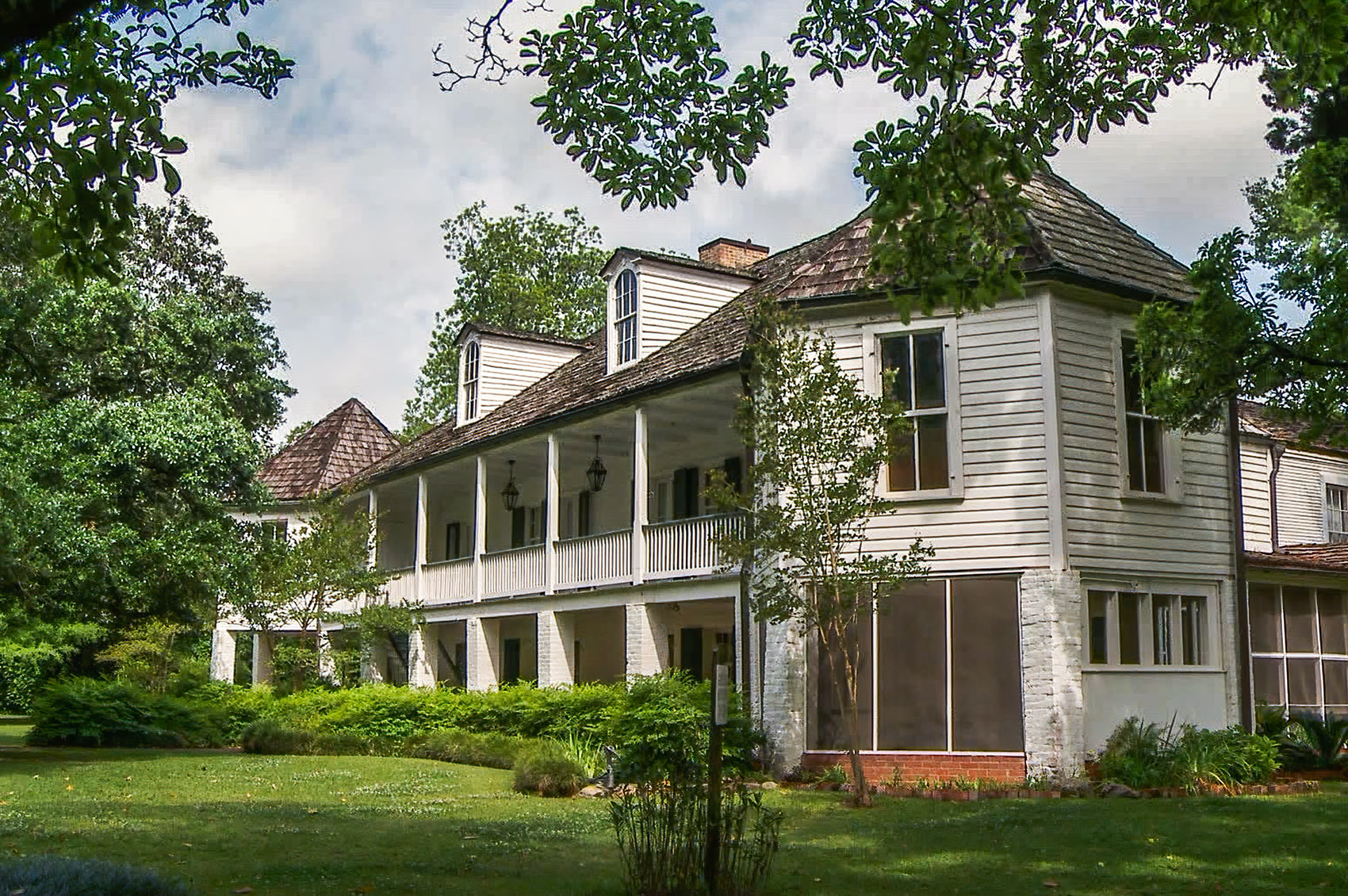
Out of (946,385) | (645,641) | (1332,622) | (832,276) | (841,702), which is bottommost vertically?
(841,702)

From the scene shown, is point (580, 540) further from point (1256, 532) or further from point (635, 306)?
point (1256, 532)

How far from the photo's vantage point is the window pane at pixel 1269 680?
76.2 feet

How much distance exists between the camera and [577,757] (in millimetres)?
19641

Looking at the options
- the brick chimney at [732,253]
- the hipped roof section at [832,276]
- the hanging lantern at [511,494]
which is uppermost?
the brick chimney at [732,253]

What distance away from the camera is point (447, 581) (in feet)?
99.5

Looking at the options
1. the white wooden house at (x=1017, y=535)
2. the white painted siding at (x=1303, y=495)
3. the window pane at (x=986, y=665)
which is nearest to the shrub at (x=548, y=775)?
the white wooden house at (x=1017, y=535)

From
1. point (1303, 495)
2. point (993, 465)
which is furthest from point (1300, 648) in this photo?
point (993, 465)

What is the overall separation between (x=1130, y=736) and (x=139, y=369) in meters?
16.7

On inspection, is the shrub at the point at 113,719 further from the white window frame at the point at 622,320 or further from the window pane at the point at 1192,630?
the window pane at the point at 1192,630

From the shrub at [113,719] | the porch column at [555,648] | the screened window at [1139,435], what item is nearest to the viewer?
the screened window at [1139,435]

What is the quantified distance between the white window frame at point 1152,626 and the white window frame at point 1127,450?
1216 mm

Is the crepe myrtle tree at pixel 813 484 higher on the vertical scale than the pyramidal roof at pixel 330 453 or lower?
lower

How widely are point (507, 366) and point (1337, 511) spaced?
19097 millimetres

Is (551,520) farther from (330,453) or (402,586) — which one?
(330,453)
